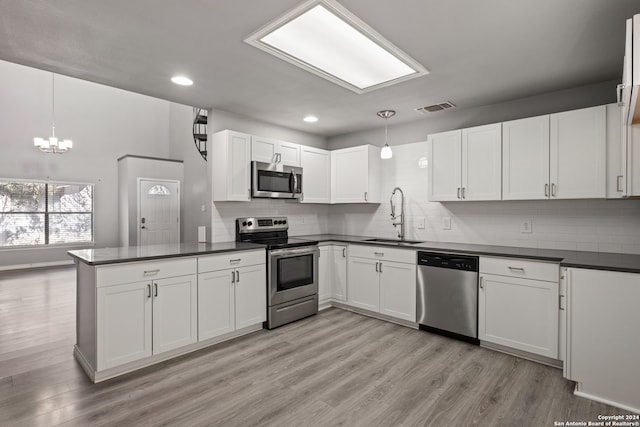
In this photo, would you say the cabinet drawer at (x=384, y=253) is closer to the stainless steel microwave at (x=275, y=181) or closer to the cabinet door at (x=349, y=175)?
the cabinet door at (x=349, y=175)

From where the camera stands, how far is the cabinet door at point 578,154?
108 inches

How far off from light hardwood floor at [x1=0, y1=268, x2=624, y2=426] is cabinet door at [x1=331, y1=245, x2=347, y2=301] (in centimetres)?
Answer: 83

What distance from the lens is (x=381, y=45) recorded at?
92.4 inches

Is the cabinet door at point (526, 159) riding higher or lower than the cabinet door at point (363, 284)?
higher

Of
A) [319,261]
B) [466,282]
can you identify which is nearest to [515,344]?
[466,282]

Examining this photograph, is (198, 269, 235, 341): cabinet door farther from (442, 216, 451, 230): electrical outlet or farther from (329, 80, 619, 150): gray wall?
(329, 80, 619, 150): gray wall

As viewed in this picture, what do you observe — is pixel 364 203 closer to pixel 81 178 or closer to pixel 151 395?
pixel 151 395

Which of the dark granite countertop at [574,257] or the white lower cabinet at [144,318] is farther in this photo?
the white lower cabinet at [144,318]

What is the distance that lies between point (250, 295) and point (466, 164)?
273 centimetres

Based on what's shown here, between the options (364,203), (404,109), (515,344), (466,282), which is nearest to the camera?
(515,344)

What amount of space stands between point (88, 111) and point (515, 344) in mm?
9529

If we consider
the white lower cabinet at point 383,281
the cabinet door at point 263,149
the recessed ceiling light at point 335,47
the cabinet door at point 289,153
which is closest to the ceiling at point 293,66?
the recessed ceiling light at point 335,47

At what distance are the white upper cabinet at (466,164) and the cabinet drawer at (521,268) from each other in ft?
2.33

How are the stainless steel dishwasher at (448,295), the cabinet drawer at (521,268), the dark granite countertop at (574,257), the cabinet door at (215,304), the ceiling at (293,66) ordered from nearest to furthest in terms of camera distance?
the ceiling at (293,66)
the dark granite countertop at (574,257)
the cabinet drawer at (521,268)
the cabinet door at (215,304)
the stainless steel dishwasher at (448,295)
